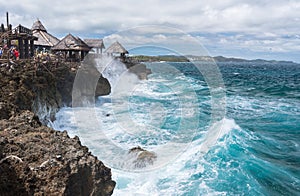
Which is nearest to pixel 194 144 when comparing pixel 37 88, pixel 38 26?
pixel 37 88

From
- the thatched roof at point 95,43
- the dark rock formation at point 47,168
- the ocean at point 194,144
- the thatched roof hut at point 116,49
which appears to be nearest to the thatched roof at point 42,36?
the thatched roof at point 95,43

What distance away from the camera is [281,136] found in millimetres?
15234

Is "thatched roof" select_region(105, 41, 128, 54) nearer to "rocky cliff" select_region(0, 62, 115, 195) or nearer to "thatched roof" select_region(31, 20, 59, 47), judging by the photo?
"thatched roof" select_region(31, 20, 59, 47)

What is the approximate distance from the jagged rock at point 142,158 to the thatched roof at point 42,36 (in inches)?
779

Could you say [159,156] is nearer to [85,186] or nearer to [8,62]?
[85,186]

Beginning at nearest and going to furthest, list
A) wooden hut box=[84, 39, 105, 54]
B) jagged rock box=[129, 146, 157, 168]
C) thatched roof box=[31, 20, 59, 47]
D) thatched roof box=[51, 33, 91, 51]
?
jagged rock box=[129, 146, 157, 168] < thatched roof box=[51, 33, 91, 51] < thatched roof box=[31, 20, 59, 47] < wooden hut box=[84, 39, 105, 54]

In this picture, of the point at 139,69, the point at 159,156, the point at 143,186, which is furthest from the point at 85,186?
the point at 139,69

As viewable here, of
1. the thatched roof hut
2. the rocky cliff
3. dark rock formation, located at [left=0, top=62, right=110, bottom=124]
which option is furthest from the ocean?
the thatched roof hut

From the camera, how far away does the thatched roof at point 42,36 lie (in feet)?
86.2

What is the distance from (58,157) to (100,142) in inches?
326

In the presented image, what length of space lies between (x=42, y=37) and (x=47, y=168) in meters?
25.6

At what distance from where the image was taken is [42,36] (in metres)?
27.4

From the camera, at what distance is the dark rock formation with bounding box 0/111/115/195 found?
468 centimetres

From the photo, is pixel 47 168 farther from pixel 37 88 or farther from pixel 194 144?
pixel 37 88
